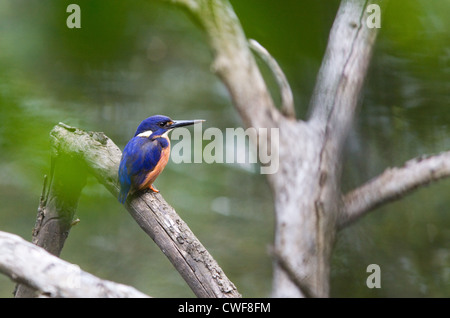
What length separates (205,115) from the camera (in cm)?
362

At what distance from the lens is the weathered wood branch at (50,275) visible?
31.4 inches

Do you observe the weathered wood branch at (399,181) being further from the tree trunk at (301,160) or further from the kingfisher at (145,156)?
the kingfisher at (145,156)

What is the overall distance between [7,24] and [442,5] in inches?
9.8

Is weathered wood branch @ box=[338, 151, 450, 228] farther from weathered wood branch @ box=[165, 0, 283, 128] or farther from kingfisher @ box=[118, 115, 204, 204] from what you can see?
kingfisher @ box=[118, 115, 204, 204]

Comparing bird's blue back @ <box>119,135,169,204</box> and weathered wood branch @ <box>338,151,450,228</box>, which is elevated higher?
weathered wood branch @ <box>338,151,450,228</box>

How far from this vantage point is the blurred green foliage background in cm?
23

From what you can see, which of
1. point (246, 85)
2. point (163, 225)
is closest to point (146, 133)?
point (163, 225)

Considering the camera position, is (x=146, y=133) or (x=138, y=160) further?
(x=146, y=133)

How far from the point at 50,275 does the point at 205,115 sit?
2.83 metres

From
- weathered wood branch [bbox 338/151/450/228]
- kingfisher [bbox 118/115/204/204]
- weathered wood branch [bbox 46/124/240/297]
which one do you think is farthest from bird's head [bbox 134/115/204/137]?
weathered wood branch [bbox 338/151/450/228]

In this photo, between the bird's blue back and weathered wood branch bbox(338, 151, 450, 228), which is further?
weathered wood branch bbox(338, 151, 450, 228)

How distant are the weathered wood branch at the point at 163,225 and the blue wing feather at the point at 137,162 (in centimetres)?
5

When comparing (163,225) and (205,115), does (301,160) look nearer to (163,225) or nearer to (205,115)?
(163,225)

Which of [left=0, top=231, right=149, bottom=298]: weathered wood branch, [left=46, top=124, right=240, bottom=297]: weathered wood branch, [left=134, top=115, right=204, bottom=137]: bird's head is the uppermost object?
[left=134, top=115, right=204, bottom=137]: bird's head
